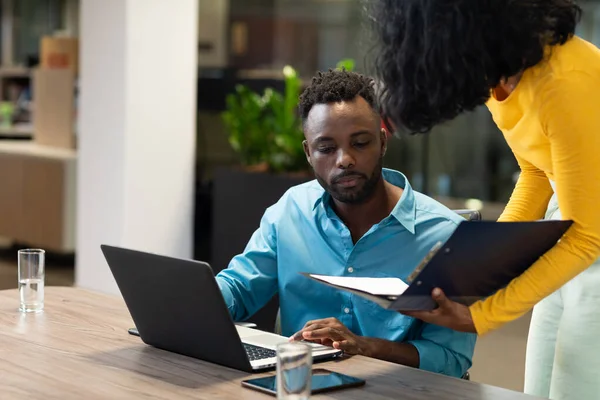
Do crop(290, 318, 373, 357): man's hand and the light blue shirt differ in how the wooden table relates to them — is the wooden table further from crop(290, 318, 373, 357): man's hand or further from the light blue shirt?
the light blue shirt

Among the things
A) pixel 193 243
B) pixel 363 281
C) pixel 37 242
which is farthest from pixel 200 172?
pixel 363 281

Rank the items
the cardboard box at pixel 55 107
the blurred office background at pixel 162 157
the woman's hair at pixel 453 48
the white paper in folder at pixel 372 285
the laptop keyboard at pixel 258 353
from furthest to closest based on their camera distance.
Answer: the cardboard box at pixel 55 107 → the blurred office background at pixel 162 157 → the laptop keyboard at pixel 258 353 → the white paper in folder at pixel 372 285 → the woman's hair at pixel 453 48

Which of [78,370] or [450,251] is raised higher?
[450,251]

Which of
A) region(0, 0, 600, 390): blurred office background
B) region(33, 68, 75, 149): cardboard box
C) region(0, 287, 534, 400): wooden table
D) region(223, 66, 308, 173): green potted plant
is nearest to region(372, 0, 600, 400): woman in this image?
region(0, 287, 534, 400): wooden table

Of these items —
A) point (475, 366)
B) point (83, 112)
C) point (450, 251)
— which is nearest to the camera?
point (450, 251)

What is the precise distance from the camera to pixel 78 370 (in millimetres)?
1827

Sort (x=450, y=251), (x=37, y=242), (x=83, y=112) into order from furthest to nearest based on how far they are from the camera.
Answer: (x=37, y=242) < (x=83, y=112) < (x=450, y=251)

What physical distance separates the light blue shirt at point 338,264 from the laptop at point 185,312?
28 cm

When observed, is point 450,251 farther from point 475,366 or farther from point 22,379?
point 475,366

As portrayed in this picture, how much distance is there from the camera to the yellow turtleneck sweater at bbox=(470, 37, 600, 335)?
171cm

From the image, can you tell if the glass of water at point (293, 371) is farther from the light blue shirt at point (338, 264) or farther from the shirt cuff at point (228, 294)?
the shirt cuff at point (228, 294)

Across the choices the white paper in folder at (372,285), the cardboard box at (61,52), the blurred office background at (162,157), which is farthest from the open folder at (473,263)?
the cardboard box at (61,52)

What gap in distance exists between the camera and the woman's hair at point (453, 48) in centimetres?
169

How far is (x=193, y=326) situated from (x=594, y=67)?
0.89 metres
